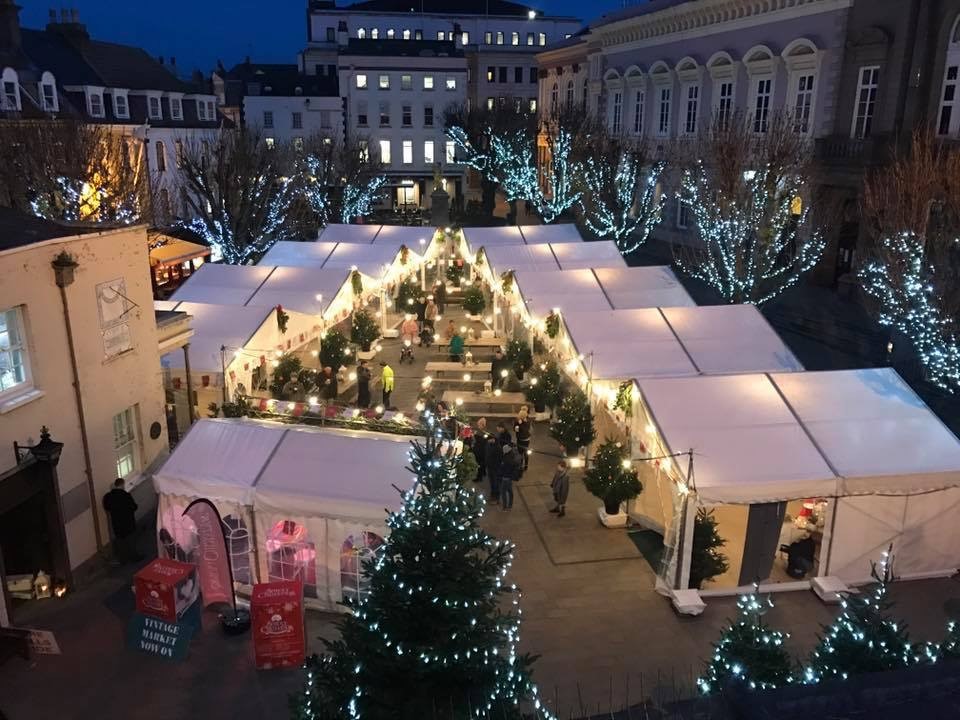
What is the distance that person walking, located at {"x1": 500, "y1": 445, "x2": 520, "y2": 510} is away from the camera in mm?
13039

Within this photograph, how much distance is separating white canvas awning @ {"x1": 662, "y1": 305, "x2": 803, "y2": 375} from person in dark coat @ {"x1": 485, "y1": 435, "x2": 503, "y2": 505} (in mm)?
4283

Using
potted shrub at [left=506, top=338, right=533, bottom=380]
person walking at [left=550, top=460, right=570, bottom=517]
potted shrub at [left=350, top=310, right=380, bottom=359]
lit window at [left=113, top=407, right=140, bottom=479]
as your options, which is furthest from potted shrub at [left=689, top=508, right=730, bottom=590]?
potted shrub at [left=350, top=310, right=380, bottom=359]

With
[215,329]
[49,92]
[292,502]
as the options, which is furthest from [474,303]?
[49,92]

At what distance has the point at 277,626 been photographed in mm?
9047

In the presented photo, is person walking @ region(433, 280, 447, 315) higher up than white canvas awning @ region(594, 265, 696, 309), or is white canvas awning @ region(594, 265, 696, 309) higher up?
white canvas awning @ region(594, 265, 696, 309)

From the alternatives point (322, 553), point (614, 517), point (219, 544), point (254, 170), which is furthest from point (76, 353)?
point (254, 170)

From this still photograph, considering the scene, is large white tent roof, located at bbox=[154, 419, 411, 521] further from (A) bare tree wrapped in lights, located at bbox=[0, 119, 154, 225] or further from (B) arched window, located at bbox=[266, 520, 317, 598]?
(A) bare tree wrapped in lights, located at bbox=[0, 119, 154, 225]

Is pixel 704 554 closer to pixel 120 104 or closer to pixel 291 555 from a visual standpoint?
pixel 291 555

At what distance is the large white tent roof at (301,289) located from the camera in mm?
18859

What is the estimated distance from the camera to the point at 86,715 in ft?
27.5

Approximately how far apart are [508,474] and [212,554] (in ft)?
16.9

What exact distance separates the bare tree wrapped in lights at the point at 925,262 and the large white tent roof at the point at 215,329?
13.5 meters

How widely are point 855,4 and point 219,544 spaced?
26893 mm

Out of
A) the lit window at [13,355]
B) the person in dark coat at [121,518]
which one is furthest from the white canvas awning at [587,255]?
the lit window at [13,355]
